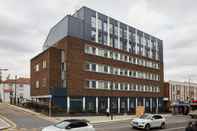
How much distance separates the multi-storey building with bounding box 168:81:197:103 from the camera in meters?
92.3

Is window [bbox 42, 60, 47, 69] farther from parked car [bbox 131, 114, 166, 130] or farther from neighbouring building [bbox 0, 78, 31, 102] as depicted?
neighbouring building [bbox 0, 78, 31, 102]

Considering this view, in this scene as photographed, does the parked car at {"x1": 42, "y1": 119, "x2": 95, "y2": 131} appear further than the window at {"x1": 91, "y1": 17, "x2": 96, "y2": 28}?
No

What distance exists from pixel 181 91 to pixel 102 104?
152ft

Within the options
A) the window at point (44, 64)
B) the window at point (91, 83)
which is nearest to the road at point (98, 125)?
the window at point (91, 83)

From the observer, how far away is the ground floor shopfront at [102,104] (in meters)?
53.2

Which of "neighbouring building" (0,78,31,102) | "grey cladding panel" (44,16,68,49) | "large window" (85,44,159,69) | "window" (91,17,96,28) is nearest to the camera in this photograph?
"grey cladding panel" (44,16,68,49)

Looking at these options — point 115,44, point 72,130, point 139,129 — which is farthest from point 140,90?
point 72,130

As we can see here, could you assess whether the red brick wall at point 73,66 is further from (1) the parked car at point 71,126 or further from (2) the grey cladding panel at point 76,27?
(1) the parked car at point 71,126

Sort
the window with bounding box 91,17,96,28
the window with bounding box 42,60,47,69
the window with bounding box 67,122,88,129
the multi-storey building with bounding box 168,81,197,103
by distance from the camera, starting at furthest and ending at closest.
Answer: the multi-storey building with bounding box 168,81,197,103 → the window with bounding box 91,17,96,28 → the window with bounding box 42,60,47,69 → the window with bounding box 67,122,88,129

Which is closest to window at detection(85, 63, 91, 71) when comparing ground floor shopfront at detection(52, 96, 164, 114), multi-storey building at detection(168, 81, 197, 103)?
ground floor shopfront at detection(52, 96, 164, 114)

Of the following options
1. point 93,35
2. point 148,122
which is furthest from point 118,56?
point 148,122

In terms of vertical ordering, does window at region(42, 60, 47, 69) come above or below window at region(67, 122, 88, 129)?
Result: above

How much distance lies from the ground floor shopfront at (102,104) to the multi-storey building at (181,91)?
51.1 ft

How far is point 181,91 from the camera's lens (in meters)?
98.2
